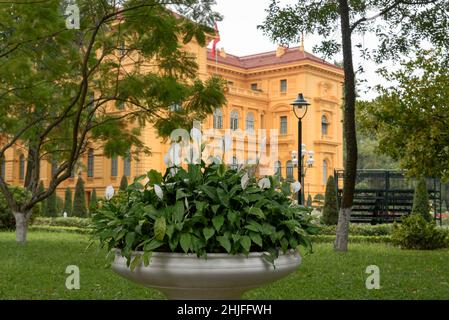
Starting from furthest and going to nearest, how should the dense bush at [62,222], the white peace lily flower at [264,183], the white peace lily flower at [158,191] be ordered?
the dense bush at [62,222] < the white peace lily flower at [264,183] < the white peace lily flower at [158,191]

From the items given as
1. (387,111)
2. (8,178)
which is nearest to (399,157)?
(387,111)

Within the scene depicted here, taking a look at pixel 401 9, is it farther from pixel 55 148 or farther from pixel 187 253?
pixel 187 253

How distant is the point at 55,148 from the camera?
15719 mm

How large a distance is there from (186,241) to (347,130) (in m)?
9.27

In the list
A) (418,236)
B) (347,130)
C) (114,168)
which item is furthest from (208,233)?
(114,168)

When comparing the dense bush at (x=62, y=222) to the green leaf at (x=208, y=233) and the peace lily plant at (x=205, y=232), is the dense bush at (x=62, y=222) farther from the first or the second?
the green leaf at (x=208, y=233)

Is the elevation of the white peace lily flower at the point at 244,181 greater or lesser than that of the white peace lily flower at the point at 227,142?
lesser

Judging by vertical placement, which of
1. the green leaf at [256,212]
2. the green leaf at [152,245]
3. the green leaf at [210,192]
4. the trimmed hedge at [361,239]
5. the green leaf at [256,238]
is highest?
the green leaf at [210,192]

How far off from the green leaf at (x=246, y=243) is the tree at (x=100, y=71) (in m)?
7.42

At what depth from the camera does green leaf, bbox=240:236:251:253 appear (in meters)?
3.12

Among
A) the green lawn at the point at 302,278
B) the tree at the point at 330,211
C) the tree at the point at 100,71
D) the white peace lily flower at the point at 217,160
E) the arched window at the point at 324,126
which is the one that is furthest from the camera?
the arched window at the point at 324,126

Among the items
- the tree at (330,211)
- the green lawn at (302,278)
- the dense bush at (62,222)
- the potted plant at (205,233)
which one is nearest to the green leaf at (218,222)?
the potted plant at (205,233)

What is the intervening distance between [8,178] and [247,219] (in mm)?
45046

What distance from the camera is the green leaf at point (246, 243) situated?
123 inches
